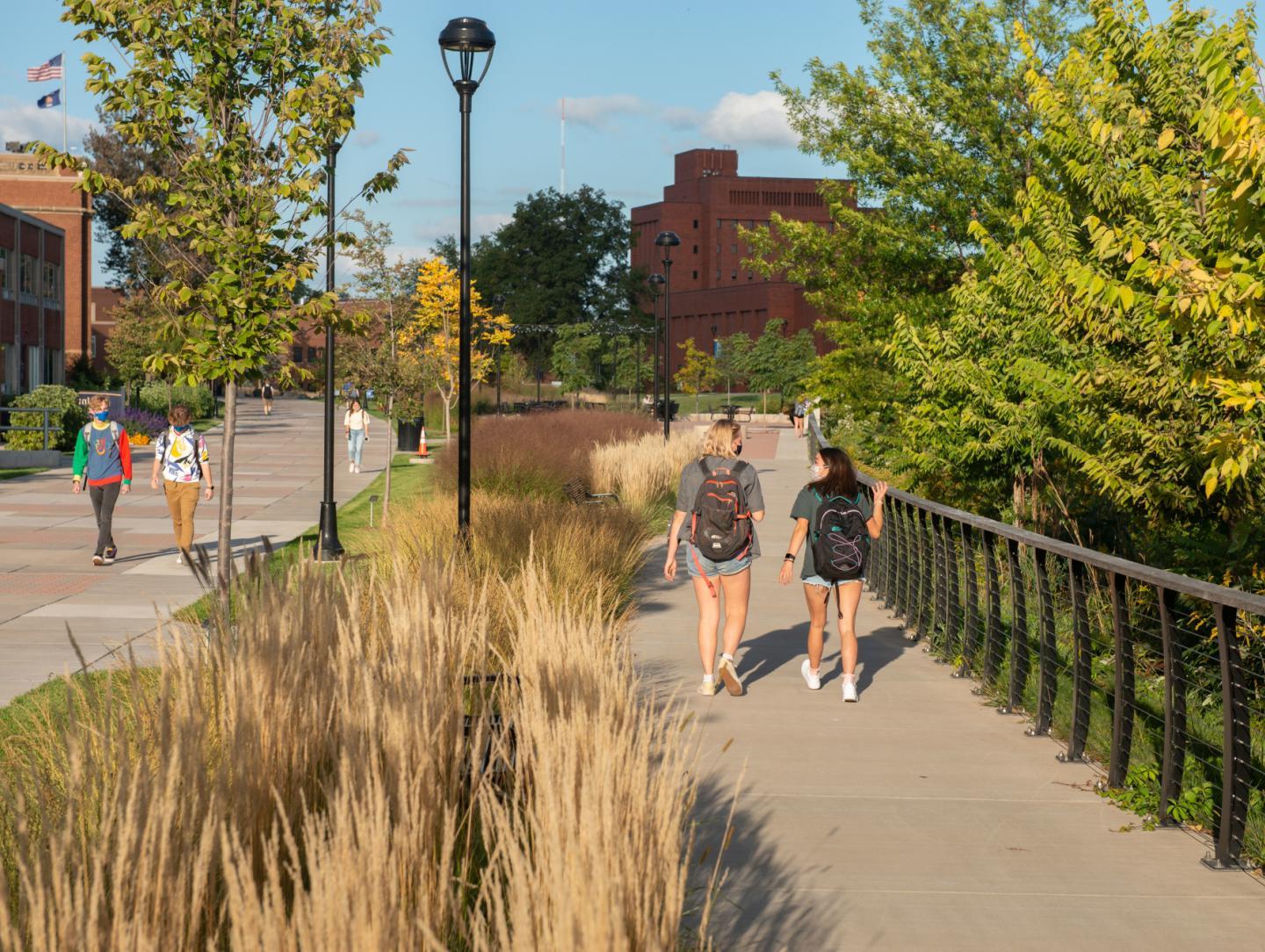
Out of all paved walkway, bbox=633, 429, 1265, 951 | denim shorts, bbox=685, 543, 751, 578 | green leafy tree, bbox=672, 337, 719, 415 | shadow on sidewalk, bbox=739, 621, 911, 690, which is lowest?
shadow on sidewalk, bbox=739, 621, 911, 690

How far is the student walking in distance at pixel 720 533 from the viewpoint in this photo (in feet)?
30.0

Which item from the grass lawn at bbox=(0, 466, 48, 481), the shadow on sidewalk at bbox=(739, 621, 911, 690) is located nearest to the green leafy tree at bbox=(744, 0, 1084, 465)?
the shadow on sidewalk at bbox=(739, 621, 911, 690)

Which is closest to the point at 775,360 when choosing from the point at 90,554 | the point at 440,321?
the point at 440,321

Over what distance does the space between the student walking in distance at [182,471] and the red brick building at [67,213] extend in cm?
5690

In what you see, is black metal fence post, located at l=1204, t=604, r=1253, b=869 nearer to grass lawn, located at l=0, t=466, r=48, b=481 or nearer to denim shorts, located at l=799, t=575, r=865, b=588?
denim shorts, located at l=799, t=575, r=865, b=588

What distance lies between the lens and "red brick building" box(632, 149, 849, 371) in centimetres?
13638

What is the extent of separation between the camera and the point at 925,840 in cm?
616

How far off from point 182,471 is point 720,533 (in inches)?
318

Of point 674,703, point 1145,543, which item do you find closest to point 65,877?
point 674,703

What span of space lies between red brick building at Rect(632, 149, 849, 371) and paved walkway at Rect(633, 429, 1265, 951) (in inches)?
4863

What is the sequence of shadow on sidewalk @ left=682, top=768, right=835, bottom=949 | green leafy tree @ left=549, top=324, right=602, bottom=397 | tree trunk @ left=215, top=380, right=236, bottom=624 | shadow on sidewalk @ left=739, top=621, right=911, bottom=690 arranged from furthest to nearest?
green leafy tree @ left=549, top=324, right=602, bottom=397 → tree trunk @ left=215, top=380, right=236, bottom=624 → shadow on sidewalk @ left=739, top=621, right=911, bottom=690 → shadow on sidewalk @ left=682, top=768, right=835, bottom=949

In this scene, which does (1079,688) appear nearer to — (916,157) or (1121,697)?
(1121,697)

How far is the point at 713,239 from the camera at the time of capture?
142625 mm

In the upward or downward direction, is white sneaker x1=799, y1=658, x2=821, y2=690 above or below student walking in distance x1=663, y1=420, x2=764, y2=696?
below
